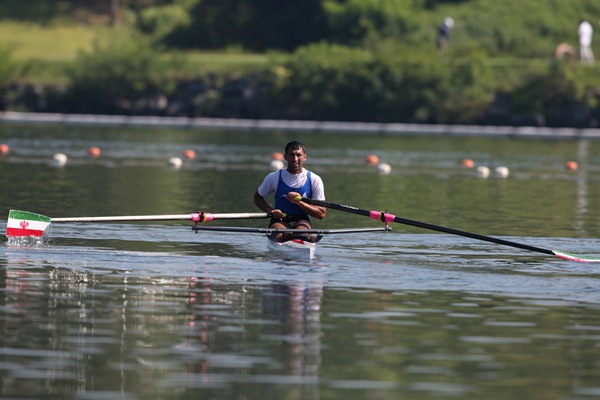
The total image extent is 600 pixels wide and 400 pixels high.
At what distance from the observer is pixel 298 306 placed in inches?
631

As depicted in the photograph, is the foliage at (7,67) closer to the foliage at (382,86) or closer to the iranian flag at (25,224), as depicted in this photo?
the foliage at (382,86)

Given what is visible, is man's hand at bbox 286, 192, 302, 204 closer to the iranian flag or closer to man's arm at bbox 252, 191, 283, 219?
man's arm at bbox 252, 191, 283, 219

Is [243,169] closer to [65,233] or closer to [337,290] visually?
[65,233]

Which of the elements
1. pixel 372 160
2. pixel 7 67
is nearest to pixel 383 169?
pixel 372 160

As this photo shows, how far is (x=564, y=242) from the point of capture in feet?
77.6

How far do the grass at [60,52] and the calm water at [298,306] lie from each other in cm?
Answer: 4614

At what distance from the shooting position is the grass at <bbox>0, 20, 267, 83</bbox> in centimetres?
7881

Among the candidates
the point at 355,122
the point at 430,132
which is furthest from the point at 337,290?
the point at 355,122

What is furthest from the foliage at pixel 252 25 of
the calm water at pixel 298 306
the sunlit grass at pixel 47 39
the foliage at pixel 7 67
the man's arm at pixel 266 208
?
the man's arm at pixel 266 208

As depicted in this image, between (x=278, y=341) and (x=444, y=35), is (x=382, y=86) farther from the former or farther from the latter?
(x=278, y=341)

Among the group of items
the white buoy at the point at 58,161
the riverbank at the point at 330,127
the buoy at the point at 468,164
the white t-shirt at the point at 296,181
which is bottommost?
the white t-shirt at the point at 296,181

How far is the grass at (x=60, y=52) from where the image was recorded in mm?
78812

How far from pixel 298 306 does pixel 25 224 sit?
6.44 metres

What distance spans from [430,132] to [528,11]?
18.3m
